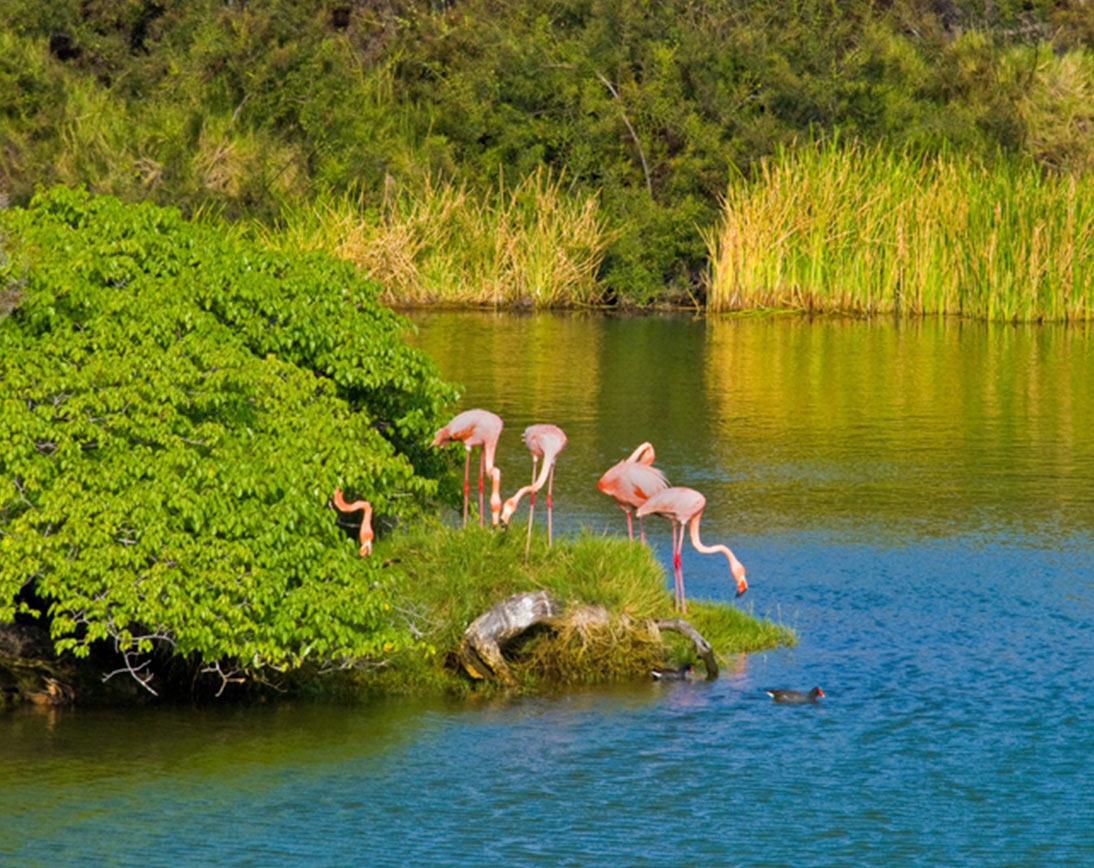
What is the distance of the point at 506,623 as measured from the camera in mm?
12695

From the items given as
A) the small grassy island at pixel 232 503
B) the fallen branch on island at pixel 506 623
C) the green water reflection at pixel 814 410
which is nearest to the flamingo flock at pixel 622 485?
the small grassy island at pixel 232 503

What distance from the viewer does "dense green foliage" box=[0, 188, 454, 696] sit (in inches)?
460

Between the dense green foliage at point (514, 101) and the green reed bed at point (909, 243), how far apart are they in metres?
4.05

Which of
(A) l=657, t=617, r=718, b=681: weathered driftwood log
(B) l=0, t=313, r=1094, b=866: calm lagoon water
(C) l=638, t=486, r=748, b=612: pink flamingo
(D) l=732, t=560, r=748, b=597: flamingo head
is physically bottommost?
(B) l=0, t=313, r=1094, b=866: calm lagoon water

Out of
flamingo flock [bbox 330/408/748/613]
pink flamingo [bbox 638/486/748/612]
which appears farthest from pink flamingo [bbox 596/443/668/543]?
pink flamingo [bbox 638/486/748/612]

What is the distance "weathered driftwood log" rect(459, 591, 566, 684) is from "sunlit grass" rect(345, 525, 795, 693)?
12 centimetres

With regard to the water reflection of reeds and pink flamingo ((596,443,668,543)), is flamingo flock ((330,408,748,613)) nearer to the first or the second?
pink flamingo ((596,443,668,543))

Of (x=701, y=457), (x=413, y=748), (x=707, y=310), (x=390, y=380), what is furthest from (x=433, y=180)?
(x=413, y=748)

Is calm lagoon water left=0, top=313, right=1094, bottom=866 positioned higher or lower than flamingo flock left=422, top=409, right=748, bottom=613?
lower

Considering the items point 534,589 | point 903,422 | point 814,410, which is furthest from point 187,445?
point 814,410

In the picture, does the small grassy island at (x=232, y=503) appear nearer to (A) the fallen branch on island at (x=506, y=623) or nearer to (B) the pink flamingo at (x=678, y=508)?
(A) the fallen branch on island at (x=506, y=623)

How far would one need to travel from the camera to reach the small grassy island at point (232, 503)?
11.7 m

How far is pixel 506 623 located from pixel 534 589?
0.35 metres

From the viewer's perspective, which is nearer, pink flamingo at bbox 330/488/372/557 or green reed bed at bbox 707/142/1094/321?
pink flamingo at bbox 330/488/372/557
